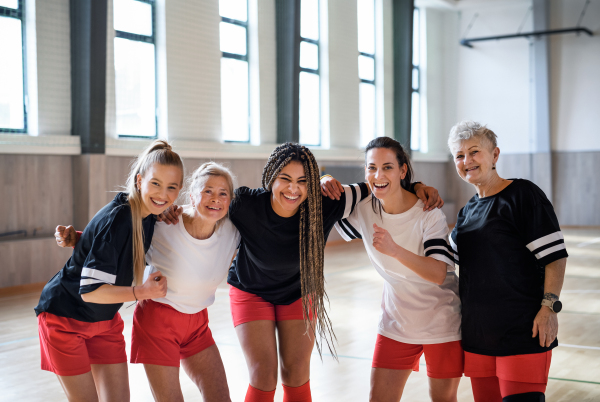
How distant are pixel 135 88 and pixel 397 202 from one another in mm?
6590

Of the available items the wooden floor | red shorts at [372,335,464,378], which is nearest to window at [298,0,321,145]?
the wooden floor

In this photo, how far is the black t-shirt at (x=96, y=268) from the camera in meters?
2.12

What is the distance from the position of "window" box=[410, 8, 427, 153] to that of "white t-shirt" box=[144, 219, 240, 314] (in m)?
12.8

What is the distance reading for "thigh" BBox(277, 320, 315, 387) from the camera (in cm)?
247

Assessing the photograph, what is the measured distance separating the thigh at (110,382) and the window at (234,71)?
745 cm

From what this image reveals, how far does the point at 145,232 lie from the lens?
2.39 m

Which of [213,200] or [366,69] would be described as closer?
[213,200]

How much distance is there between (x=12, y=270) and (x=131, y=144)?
2353 mm

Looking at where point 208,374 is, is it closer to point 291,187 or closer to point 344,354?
point 291,187

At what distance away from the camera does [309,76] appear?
11.4m

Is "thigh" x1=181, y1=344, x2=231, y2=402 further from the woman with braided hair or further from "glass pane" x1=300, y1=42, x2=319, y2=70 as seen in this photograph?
"glass pane" x1=300, y1=42, x2=319, y2=70

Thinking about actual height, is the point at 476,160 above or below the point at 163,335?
above

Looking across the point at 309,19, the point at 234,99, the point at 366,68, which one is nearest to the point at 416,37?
the point at 366,68

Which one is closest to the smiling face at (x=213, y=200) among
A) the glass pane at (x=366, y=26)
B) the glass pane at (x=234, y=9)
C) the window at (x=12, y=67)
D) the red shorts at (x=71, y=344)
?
the red shorts at (x=71, y=344)
